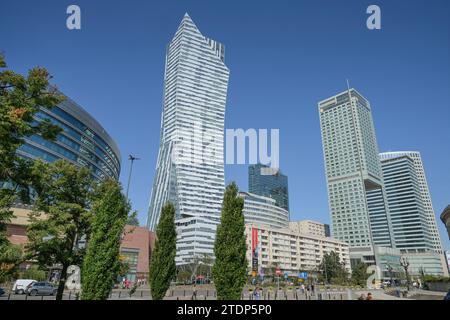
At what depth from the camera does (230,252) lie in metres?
19.2

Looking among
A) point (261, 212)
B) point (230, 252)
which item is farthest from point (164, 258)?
point (261, 212)

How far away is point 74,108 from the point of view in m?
81.3

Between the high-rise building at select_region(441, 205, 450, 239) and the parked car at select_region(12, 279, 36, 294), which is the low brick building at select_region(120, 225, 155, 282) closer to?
the parked car at select_region(12, 279, 36, 294)

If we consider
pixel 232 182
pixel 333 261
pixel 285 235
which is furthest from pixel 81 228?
pixel 285 235

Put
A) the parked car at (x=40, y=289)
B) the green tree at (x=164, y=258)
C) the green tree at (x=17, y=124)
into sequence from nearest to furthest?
the green tree at (x=17, y=124) < the green tree at (x=164, y=258) < the parked car at (x=40, y=289)

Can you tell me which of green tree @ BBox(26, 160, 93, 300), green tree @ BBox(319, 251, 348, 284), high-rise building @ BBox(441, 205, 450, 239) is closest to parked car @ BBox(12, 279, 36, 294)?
green tree @ BBox(26, 160, 93, 300)

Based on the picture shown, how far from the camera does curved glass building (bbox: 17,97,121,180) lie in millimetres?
70250

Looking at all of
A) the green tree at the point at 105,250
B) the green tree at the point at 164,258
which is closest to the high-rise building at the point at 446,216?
the green tree at the point at 164,258

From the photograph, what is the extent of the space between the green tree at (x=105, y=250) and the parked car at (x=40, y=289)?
24206mm

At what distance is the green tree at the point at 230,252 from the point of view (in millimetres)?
18578

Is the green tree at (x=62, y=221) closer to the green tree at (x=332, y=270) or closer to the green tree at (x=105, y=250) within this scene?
the green tree at (x=105, y=250)

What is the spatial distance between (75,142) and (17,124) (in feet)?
248

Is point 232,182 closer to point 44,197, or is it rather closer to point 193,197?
point 44,197

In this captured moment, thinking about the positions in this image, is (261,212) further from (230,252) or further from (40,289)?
(230,252)
